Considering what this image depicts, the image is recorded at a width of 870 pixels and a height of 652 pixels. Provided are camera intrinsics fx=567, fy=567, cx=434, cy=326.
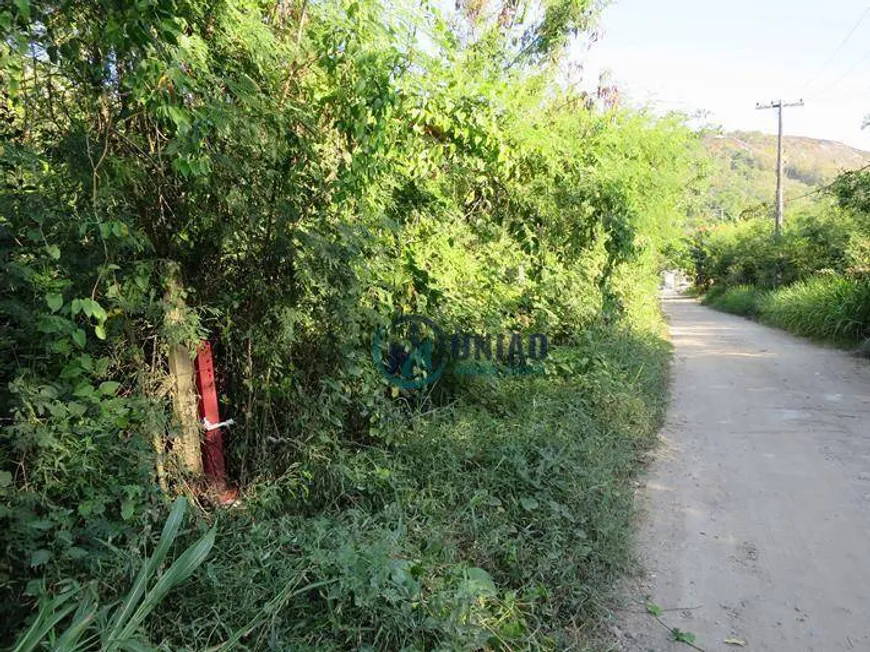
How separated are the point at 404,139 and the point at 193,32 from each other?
1.34 meters

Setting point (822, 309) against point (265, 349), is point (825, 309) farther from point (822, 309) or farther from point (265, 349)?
point (265, 349)

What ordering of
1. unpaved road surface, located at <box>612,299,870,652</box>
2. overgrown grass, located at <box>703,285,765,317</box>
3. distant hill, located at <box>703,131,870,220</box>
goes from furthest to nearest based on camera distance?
1. distant hill, located at <box>703,131,870,220</box>
2. overgrown grass, located at <box>703,285,765,317</box>
3. unpaved road surface, located at <box>612,299,870,652</box>

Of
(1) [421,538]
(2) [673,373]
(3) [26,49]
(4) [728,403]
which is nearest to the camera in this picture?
(3) [26,49]

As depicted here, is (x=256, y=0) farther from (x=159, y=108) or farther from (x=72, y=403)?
(x=72, y=403)

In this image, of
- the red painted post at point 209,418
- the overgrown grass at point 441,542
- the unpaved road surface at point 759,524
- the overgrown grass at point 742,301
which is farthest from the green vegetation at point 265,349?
the overgrown grass at point 742,301

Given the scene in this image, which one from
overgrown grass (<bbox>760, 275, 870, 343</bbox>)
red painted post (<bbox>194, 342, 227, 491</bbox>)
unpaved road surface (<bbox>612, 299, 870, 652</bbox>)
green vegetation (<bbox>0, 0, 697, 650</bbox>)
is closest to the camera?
green vegetation (<bbox>0, 0, 697, 650</bbox>)

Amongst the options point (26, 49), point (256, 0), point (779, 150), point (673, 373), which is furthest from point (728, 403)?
point (779, 150)

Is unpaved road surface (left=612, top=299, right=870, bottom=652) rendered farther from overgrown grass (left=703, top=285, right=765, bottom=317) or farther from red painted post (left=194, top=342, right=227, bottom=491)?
overgrown grass (left=703, top=285, right=765, bottom=317)

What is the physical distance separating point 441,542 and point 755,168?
6920cm

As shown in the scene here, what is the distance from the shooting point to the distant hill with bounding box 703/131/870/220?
2144cm

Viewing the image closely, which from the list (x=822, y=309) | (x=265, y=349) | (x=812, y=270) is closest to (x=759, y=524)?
(x=265, y=349)

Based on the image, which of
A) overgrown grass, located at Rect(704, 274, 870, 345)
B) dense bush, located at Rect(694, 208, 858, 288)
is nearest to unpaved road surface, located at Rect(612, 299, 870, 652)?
overgrown grass, located at Rect(704, 274, 870, 345)

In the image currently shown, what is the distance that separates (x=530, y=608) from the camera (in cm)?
269

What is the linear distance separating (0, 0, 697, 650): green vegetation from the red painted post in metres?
0.13
